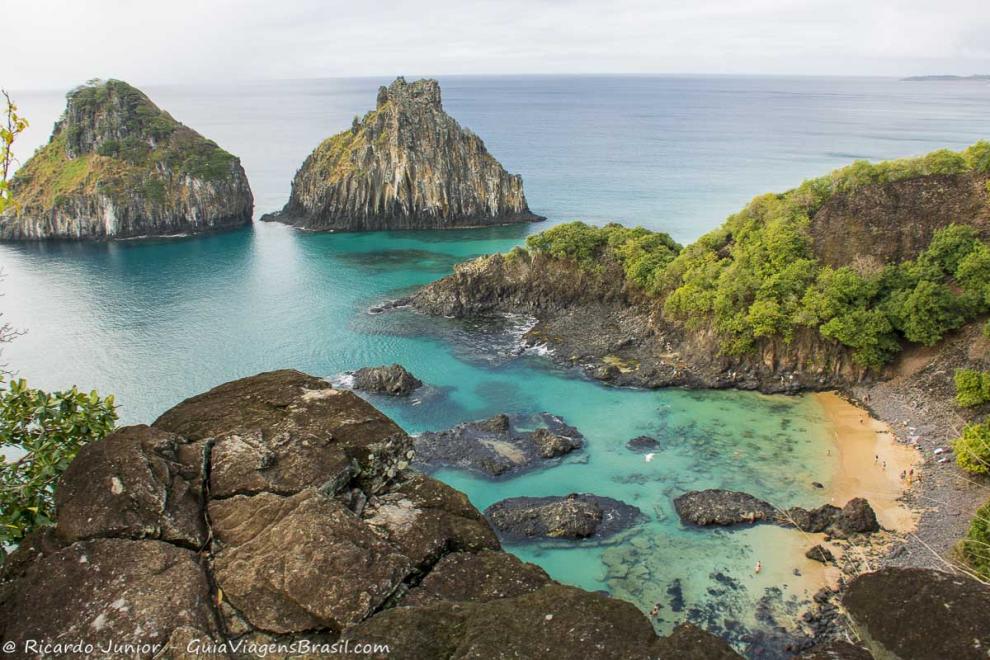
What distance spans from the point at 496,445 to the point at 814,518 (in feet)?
59.8

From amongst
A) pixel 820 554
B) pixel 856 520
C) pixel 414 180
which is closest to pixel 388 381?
pixel 820 554

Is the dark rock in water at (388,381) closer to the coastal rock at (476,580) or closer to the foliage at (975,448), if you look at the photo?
the coastal rock at (476,580)

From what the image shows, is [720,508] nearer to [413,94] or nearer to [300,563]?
[300,563]

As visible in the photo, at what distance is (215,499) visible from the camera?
14.4 metres

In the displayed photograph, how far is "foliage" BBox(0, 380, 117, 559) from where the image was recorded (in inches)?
506

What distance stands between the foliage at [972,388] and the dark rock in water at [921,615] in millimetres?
35356

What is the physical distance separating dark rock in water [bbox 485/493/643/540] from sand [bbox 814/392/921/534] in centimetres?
1181

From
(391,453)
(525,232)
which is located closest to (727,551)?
(391,453)

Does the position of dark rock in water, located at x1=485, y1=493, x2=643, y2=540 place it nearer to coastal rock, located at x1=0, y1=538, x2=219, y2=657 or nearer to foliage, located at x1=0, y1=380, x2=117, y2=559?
foliage, located at x1=0, y1=380, x2=117, y2=559

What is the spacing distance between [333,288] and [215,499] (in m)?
60.5

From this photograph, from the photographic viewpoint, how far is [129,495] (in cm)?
1312

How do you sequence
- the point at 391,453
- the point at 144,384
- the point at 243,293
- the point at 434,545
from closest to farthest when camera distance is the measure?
the point at 434,545 < the point at 391,453 < the point at 144,384 < the point at 243,293

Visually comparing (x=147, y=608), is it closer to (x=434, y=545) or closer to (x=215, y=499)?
(x=215, y=499)

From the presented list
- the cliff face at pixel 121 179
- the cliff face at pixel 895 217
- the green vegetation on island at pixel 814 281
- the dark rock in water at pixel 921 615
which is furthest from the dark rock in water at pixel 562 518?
the cliff face at pixel 121 179
